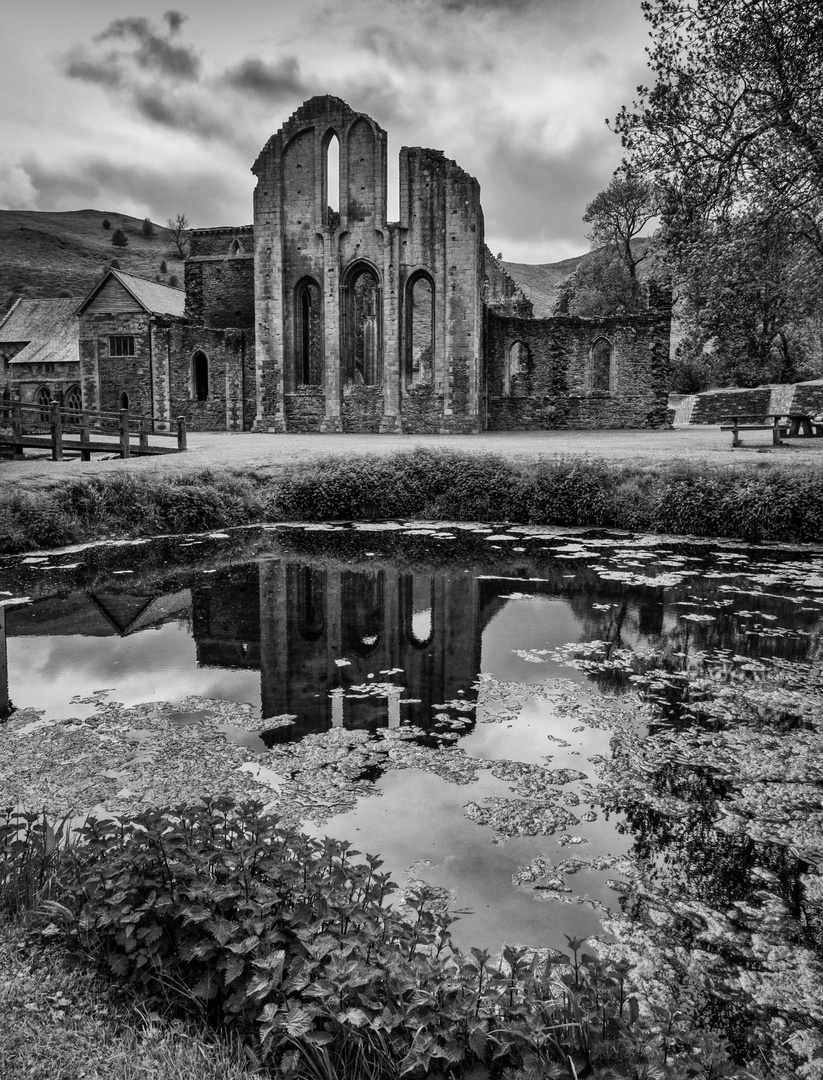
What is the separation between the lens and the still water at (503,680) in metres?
3.71

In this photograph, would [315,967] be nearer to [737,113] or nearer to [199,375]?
[737,113]

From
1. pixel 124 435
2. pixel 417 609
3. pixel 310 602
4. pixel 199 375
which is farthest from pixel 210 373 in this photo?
→ pixel 417 609

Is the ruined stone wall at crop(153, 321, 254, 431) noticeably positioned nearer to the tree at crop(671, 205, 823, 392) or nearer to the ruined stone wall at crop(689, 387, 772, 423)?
the tree at crop(671, 205, 823, 392)

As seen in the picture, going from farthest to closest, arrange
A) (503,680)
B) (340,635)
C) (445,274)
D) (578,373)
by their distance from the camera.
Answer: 1. (578,373)
2. (445,274)
3. (340,635)
4. (503,680)

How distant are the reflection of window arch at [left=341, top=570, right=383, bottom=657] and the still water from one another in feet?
0.15

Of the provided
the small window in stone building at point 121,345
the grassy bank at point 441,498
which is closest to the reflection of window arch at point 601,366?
the grassy bank at point 441,498

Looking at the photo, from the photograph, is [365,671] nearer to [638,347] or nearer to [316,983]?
[316,983]

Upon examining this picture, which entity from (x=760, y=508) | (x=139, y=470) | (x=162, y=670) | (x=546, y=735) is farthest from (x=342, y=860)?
(x=139, y=470)

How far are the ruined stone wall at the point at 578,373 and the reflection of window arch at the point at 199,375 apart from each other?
39.9 ft

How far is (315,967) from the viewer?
248 cm

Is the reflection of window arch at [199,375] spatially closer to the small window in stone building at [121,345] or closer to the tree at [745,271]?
the small window in stone building at [121,345]

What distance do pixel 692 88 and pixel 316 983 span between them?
1637 cm

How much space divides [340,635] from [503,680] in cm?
200

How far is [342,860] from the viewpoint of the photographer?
2982 millimetres
